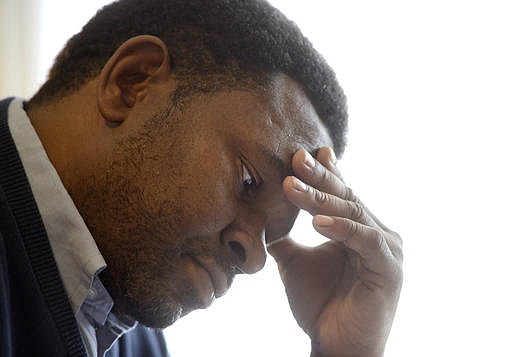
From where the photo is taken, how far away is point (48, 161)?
0.91 metres

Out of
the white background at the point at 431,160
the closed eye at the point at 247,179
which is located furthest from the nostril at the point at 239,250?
the white background at the point at 431,160

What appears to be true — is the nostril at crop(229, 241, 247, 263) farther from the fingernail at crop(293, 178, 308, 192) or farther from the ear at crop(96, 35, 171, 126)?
the ear at crop(96, 35, 171, 126)

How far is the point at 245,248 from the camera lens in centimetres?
97

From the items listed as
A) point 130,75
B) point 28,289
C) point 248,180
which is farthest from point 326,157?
point 28,289

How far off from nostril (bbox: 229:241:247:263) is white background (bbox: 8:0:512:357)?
52cm

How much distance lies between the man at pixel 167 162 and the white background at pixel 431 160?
0.34 meters

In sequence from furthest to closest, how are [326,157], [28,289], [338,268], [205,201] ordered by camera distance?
[338,268]
[326,157]
[205,201]
[28,289]

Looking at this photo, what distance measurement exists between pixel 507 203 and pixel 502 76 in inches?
11.8

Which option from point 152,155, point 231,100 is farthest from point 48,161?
point 231,100

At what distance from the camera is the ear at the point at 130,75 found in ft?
3.12

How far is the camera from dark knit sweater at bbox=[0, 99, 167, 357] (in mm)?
781

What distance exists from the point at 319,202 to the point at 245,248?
16cm

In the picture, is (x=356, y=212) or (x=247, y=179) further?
(x=356, y=212)

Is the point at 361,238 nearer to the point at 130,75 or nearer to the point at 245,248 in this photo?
the point at 245,248
